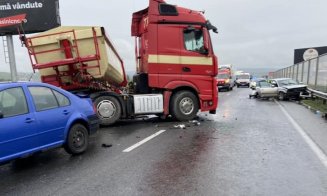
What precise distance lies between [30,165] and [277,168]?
4.35m

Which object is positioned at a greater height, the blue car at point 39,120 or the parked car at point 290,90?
the blue car at point 39,120

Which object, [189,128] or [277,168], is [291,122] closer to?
[189,128]

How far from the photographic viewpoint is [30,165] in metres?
6.75

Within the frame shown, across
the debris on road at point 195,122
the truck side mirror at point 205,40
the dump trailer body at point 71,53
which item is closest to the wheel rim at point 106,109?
the dump trailer body at point 71,53

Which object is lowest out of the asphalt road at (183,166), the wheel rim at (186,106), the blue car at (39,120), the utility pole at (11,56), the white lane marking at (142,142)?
the white lane marking at (142,142)

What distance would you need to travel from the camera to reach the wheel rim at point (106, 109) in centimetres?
1164

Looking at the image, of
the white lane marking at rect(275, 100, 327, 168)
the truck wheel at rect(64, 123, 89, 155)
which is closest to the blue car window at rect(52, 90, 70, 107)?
the truck wheel at rect(64, 123, 89, 155)

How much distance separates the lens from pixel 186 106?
12422 millimetres

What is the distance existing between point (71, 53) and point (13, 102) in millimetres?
4784

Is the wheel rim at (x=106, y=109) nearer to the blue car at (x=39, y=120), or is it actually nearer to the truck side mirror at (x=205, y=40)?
the truck side mirror at (x=205, y=40)

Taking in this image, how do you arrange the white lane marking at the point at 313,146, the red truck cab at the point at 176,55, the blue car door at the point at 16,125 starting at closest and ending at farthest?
the blue car door at the point at 16,125 → the white lane marking at the point at 313,146 → the red truck cab at the point at 176,55

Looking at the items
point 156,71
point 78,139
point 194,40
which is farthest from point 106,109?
point 78,139

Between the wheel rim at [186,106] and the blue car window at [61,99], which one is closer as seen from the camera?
the blue car window at [61,99]

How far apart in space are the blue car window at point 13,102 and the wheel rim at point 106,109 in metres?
5.36
